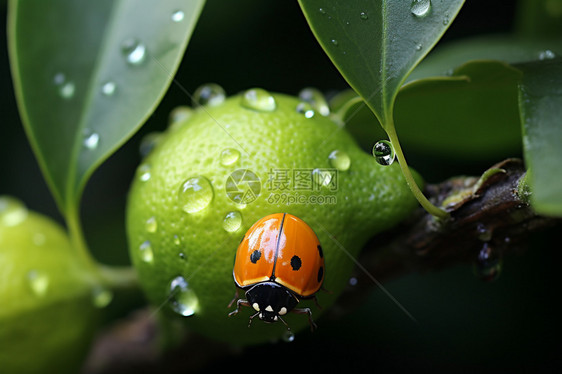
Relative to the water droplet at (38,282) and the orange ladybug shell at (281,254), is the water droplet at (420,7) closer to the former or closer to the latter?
the orange ladybug shell at (281,254)

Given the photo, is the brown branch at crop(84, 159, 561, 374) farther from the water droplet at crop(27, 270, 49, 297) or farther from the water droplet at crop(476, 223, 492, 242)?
the water droplet at crop(27, 270, 49, 297)

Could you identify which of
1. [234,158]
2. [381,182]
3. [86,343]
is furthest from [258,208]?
[86,343]

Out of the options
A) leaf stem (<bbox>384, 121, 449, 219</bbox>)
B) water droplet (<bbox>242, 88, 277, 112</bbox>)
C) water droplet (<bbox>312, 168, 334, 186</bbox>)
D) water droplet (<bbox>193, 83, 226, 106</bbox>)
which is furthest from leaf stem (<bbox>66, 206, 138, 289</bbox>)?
leaf stem (<bbox>384, 121, 449, 219</bbox>)

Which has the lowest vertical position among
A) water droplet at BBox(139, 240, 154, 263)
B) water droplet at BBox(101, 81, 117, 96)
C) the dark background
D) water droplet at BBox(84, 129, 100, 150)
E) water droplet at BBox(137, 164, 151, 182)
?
the dark background

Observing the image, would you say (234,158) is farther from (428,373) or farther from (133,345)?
(428,373)

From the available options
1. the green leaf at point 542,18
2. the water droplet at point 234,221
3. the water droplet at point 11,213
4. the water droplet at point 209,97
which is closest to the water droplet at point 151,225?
the water droplet at point 234,221

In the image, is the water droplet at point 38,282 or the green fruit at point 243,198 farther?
the water droplet at point 38,282

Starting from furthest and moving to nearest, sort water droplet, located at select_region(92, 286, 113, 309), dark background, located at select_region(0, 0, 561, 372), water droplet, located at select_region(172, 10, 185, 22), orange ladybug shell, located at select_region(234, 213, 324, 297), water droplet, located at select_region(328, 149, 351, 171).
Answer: dark background, located at select_region(0, 0, 561, 372) < water droplet, located at select_region(92, 286, 113, 309) < water droplet, located at select_region(172, 10, 185, 22) < water droplet, located at select_region(328, 149, 351, 171) < orange ladybug shell, located at select_region(234, 213, 324, 297)
